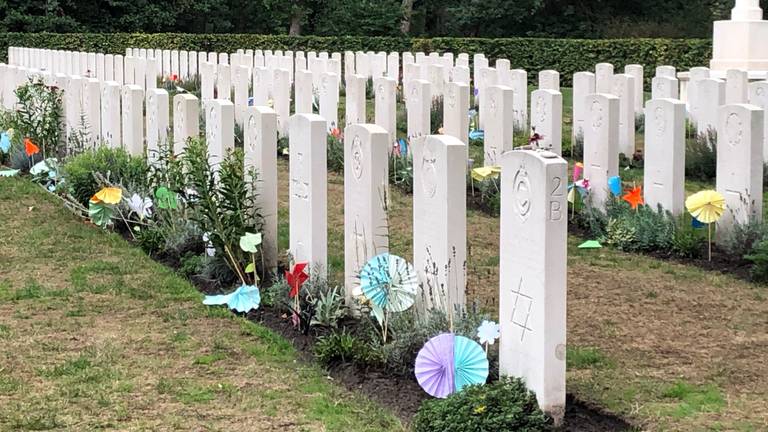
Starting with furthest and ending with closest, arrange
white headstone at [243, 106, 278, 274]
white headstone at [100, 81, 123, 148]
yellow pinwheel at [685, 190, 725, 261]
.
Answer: white headstone at [100, 81, 123, 148]
yellow pinwheel at [685, 190, 725, 261]
white headstone at [243, 106, 278, 274]

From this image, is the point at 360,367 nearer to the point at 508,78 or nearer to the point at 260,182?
the point at 260,182

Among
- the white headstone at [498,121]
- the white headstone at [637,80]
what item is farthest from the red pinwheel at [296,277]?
the white headstone at [637,80]

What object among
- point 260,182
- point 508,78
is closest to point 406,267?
point 260,182

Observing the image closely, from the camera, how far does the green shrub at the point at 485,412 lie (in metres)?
4.05

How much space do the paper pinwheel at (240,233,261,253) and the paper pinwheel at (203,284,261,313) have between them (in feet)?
0.70

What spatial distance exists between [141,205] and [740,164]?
14.0 feet

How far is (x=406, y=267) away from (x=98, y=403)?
1.53 metres

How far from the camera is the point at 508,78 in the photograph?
13219 mm

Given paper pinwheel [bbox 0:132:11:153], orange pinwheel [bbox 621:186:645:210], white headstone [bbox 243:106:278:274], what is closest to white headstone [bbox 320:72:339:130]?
paper pinwheel [bbox 0:132:11:153]

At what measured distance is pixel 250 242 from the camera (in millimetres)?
6238

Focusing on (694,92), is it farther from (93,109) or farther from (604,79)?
(93,109)

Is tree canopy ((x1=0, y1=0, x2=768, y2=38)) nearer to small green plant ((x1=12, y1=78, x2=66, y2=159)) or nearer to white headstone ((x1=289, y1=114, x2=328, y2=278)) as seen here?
small green plant ((x1=12, y1=78, x2=66, y2=159))

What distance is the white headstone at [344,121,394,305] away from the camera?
18.1ft

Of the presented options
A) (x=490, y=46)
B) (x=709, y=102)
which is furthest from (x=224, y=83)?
(x=490, y=46)
